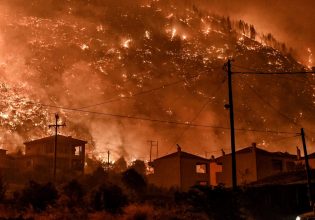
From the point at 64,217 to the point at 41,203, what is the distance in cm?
740

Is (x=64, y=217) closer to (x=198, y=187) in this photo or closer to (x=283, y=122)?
(x=198, y=187)

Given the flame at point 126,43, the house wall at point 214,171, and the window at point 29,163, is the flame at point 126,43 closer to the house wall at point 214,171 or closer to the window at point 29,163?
the window at point 29,163

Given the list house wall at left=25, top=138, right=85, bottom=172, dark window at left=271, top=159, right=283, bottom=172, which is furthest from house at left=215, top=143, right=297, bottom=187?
house wall at left=25, top=138, right=85, bottom=172

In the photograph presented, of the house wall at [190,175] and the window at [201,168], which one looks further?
the window at [201,168]

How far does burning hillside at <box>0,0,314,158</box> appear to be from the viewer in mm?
133250

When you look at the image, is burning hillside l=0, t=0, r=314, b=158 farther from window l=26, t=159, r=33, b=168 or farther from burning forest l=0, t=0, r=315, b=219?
window l=26, t=159, r=33, b=168

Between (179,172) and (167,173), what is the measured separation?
2684mm

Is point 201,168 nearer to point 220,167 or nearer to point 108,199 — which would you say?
point 220,167

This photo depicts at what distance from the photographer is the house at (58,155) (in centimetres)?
7719

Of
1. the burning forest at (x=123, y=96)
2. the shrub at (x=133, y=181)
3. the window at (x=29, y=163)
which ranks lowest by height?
the shrub at (x=133, y=181)

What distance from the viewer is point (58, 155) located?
3135 inches

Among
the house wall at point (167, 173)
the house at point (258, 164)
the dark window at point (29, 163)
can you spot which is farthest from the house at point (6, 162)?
the house at point (258, 164)

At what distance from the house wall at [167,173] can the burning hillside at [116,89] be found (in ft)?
177

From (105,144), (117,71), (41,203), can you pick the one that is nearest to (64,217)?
(41,203)
